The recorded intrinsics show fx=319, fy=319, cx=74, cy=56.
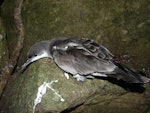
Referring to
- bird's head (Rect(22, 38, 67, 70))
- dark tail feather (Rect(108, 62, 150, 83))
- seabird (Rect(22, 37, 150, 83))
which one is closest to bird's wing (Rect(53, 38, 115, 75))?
seabird (Rect(22, 37, 150, 83))

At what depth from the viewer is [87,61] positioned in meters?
5.80

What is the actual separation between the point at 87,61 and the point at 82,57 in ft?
0.40

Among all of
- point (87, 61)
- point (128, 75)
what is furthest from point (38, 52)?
point (128, 75)

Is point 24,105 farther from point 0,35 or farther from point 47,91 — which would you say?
point 0,35

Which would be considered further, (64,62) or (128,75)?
(64,62)

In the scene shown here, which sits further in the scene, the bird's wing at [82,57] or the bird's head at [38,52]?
the bird's head at [38,52]

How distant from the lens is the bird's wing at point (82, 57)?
5770mm

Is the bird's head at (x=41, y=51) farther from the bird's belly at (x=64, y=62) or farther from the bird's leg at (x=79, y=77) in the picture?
the bird's leg at (x=79, y=77)

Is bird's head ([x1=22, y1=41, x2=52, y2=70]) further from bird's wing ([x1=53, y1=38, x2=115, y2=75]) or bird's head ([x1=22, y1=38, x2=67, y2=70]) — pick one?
bird's wing ([x1=53, y1=38, x2=115, y2=75])

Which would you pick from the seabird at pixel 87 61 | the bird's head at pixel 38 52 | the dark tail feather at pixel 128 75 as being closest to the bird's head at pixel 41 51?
the bird's head at pixel 38 52

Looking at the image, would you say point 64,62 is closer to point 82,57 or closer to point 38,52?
point 82,57

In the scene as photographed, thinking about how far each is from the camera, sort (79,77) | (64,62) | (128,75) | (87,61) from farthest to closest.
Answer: (79,77)
(64,62)
(87,61)
(128,75)

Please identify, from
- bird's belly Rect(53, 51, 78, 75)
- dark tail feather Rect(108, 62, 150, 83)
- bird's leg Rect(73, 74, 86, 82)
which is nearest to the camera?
dark tail feather Rect(108, 62, 150, 83)

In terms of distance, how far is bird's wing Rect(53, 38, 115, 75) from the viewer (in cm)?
577
